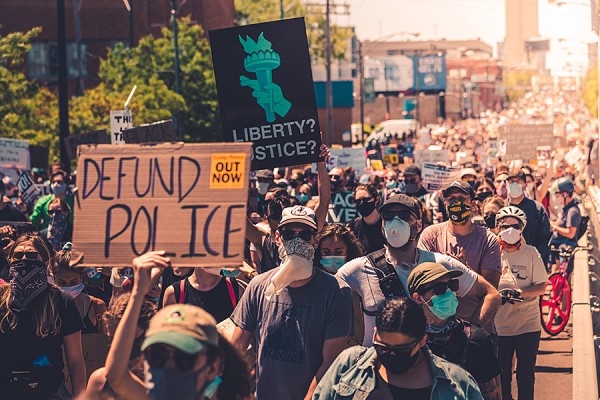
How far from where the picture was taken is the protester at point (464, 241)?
8.85 m

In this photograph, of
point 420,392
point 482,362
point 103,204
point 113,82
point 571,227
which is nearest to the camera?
point 420,392

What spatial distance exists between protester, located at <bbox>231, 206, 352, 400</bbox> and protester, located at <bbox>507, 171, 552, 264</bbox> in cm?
598

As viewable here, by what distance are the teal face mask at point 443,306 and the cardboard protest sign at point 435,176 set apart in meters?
14.0

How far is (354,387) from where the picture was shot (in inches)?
214

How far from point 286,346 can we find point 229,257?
1295 millimetres

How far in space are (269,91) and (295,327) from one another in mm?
3179

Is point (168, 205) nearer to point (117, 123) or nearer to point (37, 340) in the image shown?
point (37, 340)

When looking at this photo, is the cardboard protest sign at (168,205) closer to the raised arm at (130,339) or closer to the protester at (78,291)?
the raised arm at (130,339)

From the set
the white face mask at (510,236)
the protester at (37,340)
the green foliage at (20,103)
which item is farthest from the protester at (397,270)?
the green foliage at (20,103)

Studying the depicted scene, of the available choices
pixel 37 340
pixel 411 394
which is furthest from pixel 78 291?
pixel 411 394

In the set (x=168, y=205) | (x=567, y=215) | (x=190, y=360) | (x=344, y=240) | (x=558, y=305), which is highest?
(x=168, y=205)

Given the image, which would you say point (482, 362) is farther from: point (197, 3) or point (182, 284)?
point (197, 3)

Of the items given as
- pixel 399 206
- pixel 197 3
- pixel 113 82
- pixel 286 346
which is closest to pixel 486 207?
pixel 399 206

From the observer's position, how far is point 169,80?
46.4 m
